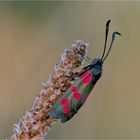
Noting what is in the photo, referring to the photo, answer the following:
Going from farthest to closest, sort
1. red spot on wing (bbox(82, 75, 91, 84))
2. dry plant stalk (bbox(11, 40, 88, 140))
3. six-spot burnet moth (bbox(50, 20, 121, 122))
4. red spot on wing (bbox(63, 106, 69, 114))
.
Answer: red spot on wing (bbox(82, 75, 91, 84)) < red spot on wing (bbox(63, 106, 69, 114)) < six-spot burnet moth (bbox(50, 20, 121, 122)) < dry plant stalk (bbox(11, 40, 88, 140))

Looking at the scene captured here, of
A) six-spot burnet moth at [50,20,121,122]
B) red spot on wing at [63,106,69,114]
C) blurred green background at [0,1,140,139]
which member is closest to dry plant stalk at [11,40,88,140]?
six-spot burnet moth at [50,20,121,122]

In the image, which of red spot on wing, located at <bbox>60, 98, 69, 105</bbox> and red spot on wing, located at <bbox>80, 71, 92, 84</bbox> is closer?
red spot on wing, located at <bbox>60, 98, 69, 105</bbox>

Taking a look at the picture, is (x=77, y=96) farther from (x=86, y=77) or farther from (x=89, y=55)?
(x=89, y=55)

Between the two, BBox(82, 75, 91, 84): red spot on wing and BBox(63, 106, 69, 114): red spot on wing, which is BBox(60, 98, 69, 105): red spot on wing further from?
BBox(82, 75, 91, 84): red spot on wing

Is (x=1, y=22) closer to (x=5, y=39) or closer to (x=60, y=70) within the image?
(x=5, y=39)

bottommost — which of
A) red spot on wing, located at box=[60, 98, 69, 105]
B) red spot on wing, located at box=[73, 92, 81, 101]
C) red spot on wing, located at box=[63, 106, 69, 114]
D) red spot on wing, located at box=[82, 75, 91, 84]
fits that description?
red spot on wing, located at box=[63, 106, 69, 114]

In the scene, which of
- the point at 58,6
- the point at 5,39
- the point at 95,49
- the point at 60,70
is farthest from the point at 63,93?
the point at 5,39
